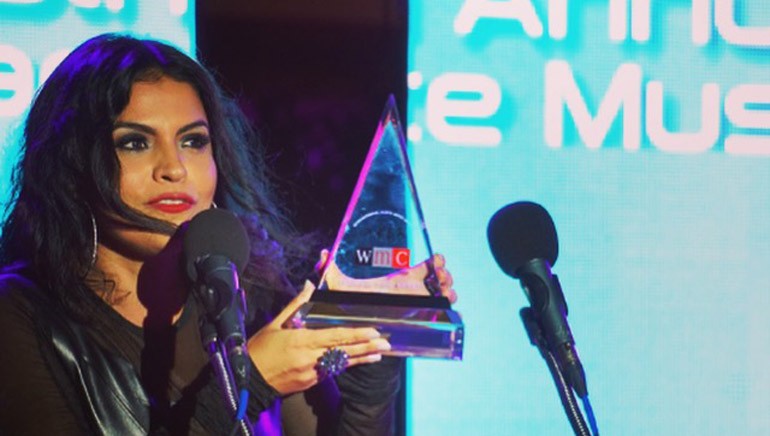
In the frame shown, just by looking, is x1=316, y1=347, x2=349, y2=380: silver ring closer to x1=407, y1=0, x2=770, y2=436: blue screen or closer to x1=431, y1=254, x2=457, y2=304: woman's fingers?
x1=431, y1=254, x2=457, y2=304: woman's fingers

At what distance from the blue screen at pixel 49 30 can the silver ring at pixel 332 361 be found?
54.8 inches

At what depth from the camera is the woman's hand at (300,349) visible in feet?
6.35

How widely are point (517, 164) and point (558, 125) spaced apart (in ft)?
0.57

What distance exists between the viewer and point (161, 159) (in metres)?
2.24

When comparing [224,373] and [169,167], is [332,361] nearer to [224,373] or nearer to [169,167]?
[224,373]

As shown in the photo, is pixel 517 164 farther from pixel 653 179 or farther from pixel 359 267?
pixel 359 267

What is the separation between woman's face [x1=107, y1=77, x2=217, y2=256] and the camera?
2.22m

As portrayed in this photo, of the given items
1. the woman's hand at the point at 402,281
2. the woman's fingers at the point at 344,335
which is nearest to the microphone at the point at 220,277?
the woman's fingers at the point at 344,335

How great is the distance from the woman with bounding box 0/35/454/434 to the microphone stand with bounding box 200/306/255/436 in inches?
16.1

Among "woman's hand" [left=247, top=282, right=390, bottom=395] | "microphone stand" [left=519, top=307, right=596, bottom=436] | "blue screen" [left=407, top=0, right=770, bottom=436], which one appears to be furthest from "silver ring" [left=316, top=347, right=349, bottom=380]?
"blue screen" [left=407, top=0, right=770, bottom=436]

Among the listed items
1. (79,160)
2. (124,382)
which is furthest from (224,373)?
(79,160)

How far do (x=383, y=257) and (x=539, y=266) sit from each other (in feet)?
1.60

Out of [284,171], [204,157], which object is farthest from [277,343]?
[284,171]

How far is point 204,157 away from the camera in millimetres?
2355
